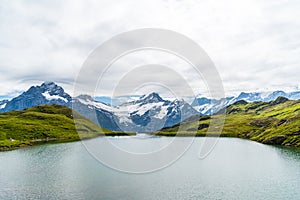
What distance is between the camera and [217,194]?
5388 cm

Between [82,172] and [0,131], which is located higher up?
[0,131]

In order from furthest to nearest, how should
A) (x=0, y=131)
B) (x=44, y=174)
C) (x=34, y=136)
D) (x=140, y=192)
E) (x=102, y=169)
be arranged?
(x=34, y=136), (x=0, y=131), (x=102, y=169), (x=44, y=174), (x=140, y=192)

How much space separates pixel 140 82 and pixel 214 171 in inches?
1705

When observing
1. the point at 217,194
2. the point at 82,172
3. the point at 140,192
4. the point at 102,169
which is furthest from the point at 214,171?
the point at 82,172

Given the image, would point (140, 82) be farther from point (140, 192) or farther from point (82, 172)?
point (82, 172)

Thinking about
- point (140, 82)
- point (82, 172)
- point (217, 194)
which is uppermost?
point (140, 82)

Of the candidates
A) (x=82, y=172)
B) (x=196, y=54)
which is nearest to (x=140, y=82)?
(x=196, y=54)

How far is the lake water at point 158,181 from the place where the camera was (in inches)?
2101

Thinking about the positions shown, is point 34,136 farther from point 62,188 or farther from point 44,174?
point 62,188

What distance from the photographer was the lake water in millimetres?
53375

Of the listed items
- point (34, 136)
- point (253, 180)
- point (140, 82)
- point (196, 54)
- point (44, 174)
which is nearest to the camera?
point (196, 54)

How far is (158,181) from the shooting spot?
64062 millimetres

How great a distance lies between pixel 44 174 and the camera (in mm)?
71750

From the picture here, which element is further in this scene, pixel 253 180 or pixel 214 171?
pixel 214 171
